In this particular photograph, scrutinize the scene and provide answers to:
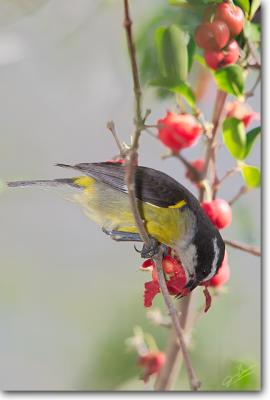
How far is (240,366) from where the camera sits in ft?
5.39

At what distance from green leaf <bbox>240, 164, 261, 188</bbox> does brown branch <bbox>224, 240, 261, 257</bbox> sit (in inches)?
5.5

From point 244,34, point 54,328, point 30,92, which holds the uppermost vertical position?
point 244,34

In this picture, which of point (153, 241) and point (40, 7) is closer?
point (153, 241)

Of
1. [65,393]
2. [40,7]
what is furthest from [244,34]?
[65,393]

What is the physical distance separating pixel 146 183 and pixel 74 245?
23 cm

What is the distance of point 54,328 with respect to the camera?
63.7 inches

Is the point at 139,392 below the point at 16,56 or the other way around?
below

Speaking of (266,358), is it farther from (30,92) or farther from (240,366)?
(30,92)

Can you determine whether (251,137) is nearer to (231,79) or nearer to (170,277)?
(231,79)

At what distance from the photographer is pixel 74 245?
1631 millimetres

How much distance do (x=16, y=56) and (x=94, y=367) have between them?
0.75 metres

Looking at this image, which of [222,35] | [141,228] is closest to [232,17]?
[222,35]

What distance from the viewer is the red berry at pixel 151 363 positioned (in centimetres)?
159

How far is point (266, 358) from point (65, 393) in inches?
18.7
